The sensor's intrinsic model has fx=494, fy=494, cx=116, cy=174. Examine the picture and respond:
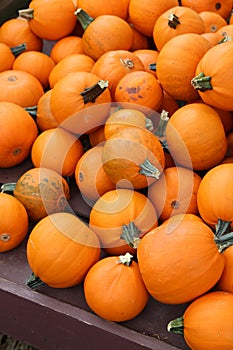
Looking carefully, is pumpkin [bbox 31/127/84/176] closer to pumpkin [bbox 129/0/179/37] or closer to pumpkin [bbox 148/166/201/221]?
pumpkin [bbox 148/166/201/221]

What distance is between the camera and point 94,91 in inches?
62.6

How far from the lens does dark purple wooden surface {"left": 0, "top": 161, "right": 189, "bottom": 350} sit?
134 cm

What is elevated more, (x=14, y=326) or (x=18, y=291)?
(x=18, y=291)

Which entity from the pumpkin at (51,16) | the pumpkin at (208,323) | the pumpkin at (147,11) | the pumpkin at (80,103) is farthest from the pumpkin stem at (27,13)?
the pumpkin at (208,323)

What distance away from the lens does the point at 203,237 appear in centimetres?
125

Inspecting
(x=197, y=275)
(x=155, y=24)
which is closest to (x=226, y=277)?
(x=197, y=275)

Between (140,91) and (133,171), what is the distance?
1.10ft

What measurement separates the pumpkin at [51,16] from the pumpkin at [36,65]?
0.11m

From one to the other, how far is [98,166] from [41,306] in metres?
0.46

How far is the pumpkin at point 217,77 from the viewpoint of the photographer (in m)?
1.44

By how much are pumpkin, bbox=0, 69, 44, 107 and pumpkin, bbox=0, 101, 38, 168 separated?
3.7 inches

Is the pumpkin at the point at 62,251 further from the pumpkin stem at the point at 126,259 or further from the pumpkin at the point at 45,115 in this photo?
the pumpkin at the point at 45,115

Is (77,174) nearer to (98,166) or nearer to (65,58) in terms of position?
(98,166)

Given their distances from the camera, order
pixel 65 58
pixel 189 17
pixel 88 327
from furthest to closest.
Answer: pixel 65 58
pixel 189 17
pixel 88 327
